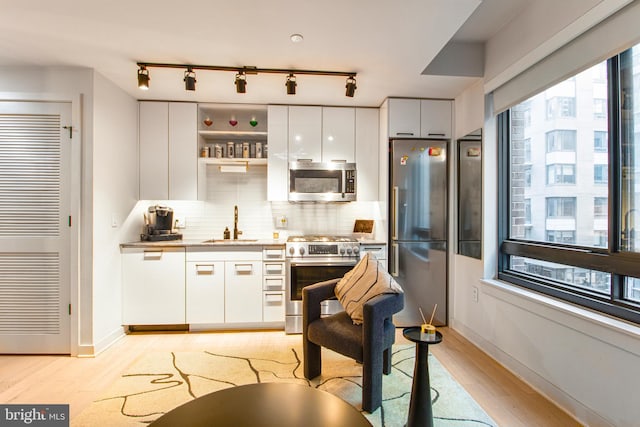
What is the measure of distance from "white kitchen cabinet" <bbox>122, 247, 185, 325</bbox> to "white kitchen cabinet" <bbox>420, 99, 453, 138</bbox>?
2965mm

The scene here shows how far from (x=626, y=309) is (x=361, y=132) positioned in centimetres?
270

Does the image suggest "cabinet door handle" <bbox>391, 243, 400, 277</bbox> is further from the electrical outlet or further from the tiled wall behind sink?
the electrical outlet

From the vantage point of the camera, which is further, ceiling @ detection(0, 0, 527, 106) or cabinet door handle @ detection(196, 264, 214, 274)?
cabinet door handle @ detection(196, 264, 214, 274)

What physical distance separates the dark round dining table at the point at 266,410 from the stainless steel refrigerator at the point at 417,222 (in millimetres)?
2095


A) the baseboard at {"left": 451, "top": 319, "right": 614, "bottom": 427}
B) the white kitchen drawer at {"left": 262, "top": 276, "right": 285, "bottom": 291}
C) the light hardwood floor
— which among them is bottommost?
the light hardwood floor

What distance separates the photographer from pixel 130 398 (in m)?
2.01

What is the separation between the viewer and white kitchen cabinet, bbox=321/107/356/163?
3502 mm

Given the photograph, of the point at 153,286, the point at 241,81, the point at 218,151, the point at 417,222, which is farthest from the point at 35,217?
the point at 417,222

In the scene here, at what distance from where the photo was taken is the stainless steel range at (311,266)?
3.14 meters

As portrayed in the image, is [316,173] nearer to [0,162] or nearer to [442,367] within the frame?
[442,367]

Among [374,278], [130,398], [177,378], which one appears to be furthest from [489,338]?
[130,398]

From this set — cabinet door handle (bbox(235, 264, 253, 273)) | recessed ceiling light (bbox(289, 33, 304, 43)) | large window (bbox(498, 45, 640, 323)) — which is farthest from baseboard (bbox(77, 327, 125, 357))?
large window (bbox(498, 45, 640, 323))

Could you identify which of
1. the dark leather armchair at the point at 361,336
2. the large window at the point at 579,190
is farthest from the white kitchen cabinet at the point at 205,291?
the large window at the point at 579,190

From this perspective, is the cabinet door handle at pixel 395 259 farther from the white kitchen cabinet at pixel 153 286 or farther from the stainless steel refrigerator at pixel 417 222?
the white kitchen cabinet at pixel 153 286
